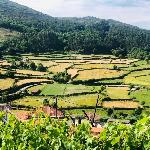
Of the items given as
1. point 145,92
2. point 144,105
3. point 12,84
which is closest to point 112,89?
point 145,92

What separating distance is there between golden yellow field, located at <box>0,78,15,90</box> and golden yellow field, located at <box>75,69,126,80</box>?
2059 centimetres

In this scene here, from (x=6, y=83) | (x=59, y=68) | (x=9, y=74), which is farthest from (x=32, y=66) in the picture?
(x=6, y=83)

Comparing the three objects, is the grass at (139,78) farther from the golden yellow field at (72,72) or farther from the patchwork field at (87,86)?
the golden yellow field at (72,72)

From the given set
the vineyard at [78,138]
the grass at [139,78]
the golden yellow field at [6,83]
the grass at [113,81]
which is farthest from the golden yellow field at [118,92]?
the vineyard at [78,138]

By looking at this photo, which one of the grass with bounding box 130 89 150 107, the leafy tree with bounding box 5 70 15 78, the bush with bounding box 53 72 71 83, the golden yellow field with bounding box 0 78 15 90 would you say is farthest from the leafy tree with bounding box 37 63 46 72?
the grass with bounding box 130 89 150 107

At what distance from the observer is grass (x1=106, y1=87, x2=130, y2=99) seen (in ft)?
357

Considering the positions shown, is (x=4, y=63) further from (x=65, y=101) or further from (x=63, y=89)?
(x=65, y=101)

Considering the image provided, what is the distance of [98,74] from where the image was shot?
5379 inches

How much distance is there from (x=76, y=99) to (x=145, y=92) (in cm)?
1999

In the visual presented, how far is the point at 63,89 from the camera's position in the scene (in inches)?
4577

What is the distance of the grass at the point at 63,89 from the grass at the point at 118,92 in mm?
3784

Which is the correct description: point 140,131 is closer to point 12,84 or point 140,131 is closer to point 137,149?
point 137,149

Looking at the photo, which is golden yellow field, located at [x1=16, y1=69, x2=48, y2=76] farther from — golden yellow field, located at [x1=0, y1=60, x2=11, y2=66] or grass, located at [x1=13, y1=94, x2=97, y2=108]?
grass, located at [x1=13, y1=94, x2=97, y2=108]

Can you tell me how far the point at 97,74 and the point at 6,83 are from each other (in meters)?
30.8
